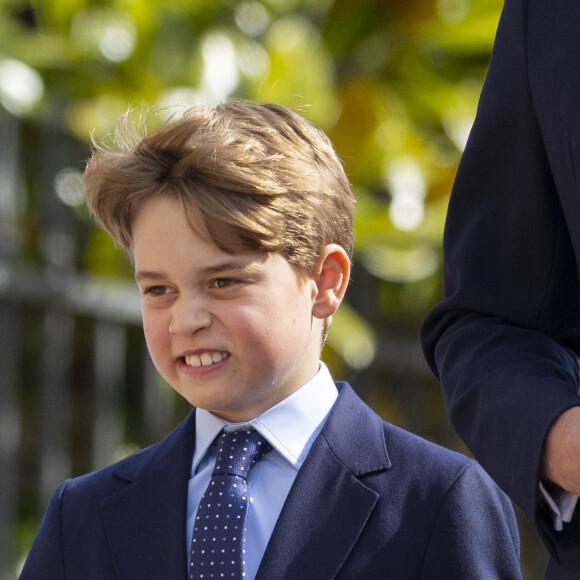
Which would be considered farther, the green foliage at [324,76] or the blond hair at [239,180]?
the green foliage at [324,76]

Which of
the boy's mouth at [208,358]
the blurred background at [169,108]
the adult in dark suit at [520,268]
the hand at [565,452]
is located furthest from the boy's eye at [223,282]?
the blurred background at [169,108]

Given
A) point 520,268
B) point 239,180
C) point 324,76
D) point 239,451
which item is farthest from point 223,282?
point 324,76

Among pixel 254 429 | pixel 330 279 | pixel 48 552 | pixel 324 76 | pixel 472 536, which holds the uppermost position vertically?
pixel 324 76

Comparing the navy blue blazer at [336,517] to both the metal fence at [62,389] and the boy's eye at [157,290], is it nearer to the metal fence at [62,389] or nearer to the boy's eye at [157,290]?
the boy's eye at [157,290]

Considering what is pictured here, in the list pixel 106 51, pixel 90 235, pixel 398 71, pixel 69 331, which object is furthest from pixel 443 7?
pixel 69 331

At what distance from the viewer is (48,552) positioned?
1737mm

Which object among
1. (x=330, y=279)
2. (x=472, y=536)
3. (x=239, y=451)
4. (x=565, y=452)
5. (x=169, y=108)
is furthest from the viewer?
(x=169, y=108)

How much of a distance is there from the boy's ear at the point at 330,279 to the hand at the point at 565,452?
70 cm

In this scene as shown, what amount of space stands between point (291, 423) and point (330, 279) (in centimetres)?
25

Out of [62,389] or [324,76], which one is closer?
[62,389]

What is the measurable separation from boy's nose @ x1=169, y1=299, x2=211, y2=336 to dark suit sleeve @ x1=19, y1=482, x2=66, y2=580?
39 cm

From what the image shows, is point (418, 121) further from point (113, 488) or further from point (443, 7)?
point (113, 488)

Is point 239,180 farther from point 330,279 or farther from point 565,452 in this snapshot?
point 565,452

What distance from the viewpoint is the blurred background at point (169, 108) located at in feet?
11.9
